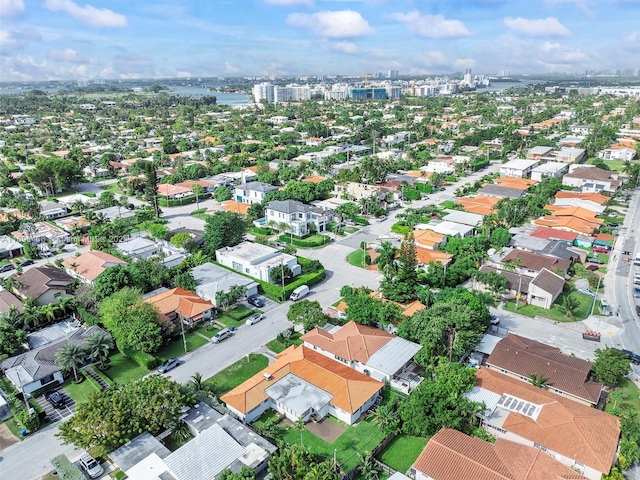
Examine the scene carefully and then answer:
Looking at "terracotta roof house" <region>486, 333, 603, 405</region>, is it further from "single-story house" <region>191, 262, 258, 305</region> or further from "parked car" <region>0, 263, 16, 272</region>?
"parked car" <region>0, 263, 16, 272</region>

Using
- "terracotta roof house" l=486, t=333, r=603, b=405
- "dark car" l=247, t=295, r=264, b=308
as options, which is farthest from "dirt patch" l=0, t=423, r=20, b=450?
"terracotta roof house" l=486, t=333, r=603, b=405

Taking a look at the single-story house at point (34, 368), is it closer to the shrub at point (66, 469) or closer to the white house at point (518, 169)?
the shrub at point (66, 469)

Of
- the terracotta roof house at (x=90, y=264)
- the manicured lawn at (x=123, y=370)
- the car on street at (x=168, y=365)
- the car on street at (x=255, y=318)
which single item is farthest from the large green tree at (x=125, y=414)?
the terracotta roof house at (x=90, y=264)

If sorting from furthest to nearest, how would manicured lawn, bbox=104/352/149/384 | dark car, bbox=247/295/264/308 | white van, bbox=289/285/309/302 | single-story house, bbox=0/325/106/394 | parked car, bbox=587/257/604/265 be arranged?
parked car, bbox=587/257/604/265 → white van, bbox=289/285/309/302 → dark car, bbox=247/295/264/308 → manicured lawn, bbox=104/352/149/384 → single-story house, bbox=0/325/106/394

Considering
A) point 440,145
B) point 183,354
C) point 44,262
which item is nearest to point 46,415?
point 183,354

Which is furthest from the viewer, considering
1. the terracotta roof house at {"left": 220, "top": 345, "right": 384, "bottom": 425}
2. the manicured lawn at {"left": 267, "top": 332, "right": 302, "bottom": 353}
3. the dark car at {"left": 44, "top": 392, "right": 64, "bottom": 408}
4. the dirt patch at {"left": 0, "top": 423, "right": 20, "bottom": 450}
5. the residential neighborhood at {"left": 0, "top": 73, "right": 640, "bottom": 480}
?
the manicured lawn at {"left": 267, "top": 332, "right": 302, "bottom": 353}

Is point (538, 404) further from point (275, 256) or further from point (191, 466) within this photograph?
point (275, 256)

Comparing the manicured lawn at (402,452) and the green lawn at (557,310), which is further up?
the green lawn at (557,310)

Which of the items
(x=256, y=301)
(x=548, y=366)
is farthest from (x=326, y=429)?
(x=256, y=301)
